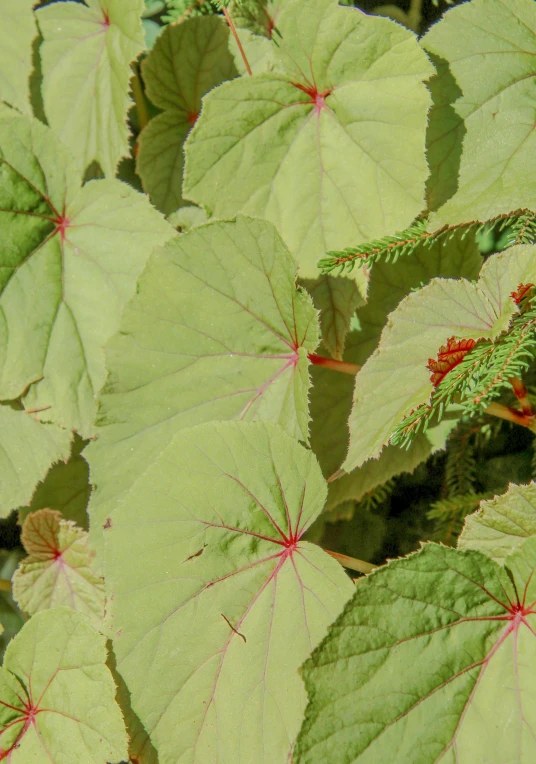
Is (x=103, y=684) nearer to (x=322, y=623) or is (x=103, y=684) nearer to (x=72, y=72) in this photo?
(x=322, y=623)

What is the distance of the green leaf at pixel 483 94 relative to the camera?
3.10ft

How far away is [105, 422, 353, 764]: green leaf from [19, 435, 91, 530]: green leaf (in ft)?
1.44

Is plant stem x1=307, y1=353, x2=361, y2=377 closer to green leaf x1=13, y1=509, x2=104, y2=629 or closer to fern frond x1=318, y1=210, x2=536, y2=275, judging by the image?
fern frond x1=318, y1=210, x2=536, y2=275

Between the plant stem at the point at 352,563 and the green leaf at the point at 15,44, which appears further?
the green leaf at the point at 15,44

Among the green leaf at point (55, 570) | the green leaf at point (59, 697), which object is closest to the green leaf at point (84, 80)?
the green leaf at point (55, 570)

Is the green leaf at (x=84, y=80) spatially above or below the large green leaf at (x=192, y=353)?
above

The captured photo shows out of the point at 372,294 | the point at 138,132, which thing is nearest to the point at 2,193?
the point at 138,132

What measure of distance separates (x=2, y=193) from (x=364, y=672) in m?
0.87

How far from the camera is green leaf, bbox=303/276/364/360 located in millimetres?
1045

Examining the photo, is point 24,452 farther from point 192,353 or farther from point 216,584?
point 216,584

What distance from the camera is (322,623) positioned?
82cm

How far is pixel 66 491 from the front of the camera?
1.33 m

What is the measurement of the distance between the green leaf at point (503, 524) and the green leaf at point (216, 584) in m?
0.17

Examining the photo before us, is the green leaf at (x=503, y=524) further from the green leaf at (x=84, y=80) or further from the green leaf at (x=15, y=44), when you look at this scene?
the green leaf at (x=15, y=44)
